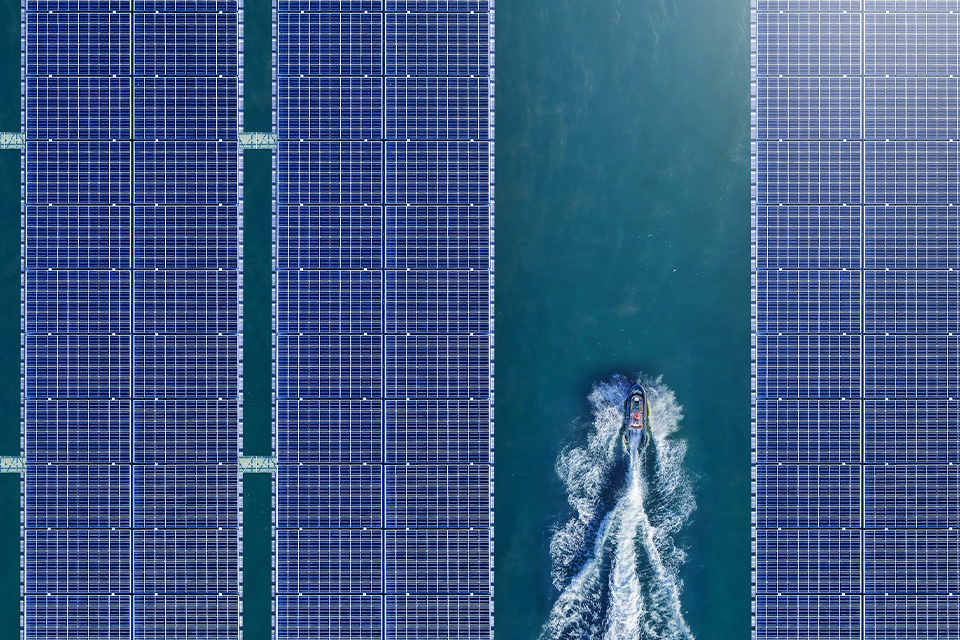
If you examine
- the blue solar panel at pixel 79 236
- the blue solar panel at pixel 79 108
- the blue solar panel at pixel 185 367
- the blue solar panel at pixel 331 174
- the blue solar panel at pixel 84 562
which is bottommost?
the blue solar panel at pixel 84 562

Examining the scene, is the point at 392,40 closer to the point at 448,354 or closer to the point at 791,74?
the point at 448,354

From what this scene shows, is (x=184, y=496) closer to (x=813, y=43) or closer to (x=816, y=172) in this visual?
(x=816, y=172)

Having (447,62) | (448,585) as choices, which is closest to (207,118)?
(447,62)

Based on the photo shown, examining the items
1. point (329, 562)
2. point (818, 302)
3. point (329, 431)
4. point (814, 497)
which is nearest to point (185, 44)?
point (329, 431)

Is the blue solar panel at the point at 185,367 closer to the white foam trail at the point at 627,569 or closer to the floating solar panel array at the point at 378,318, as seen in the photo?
the floating solar panel array at the point at 378,318

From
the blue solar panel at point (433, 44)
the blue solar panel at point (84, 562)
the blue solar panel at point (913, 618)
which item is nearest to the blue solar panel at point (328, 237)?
the blue solar panel at point (433, 44)

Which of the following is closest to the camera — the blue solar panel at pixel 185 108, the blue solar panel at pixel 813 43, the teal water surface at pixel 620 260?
the blue solar panel at pixel 813 43

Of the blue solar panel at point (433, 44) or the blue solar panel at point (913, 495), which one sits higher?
the blue solar panel at point (433, 44)
